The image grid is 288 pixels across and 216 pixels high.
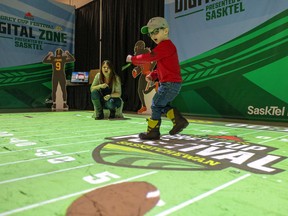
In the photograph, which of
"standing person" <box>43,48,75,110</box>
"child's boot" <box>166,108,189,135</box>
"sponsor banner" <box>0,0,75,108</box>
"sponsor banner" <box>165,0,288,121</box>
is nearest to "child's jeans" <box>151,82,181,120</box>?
"child's boot" <box>166,108,189,135</box>

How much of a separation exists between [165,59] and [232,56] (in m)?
2.13

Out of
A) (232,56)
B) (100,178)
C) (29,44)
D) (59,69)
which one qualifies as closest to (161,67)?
(100,178)

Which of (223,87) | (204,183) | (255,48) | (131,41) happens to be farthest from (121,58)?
(204,183)

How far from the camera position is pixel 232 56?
3779 mm

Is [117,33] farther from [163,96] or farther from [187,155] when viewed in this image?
[187,155]

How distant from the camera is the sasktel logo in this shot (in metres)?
1.24

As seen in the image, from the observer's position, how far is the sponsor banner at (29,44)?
5461mm

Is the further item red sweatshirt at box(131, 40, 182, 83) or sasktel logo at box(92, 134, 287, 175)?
red sweatshirt at box(131, 40, 182, 83)

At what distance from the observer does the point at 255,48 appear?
3561 millimetres

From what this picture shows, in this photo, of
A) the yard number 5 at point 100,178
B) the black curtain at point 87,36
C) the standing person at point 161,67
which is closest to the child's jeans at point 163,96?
the standing person at point 161,67

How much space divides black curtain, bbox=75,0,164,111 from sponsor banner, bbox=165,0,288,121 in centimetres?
63

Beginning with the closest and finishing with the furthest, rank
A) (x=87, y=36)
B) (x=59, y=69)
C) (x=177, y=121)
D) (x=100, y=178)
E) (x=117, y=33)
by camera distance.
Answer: (x=100, y=178)
(x=177, y=121)
(x=59, y=69)
(x=117, y=33)
(x=87, y=36)

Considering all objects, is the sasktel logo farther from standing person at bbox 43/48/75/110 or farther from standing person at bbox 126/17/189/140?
standing person at bbox 43/48/75/110

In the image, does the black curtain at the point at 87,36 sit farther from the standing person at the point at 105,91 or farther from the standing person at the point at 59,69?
the standing person at the point at 105,91
